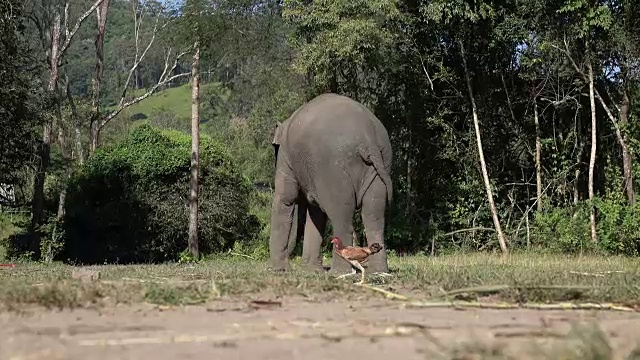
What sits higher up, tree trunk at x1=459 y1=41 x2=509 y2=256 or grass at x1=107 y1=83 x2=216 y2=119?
grass at x1=107 y1=83 x2=216 y2=119

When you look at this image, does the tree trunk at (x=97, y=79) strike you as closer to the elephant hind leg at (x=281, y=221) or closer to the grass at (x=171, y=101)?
the elephant hind leg at (x=281, y=221)

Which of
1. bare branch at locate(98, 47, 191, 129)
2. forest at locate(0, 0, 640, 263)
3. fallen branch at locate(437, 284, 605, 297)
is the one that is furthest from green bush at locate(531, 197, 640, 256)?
bare branch at locate(98, 47, 191, 129)

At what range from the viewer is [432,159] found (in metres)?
27.5

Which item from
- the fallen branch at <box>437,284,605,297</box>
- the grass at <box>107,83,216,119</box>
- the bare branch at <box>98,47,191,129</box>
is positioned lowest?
the fallen branch at <box>437,284,605,297</box>

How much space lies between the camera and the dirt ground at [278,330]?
533 centimetres

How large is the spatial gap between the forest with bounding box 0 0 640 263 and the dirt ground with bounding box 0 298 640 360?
1666 centimetres

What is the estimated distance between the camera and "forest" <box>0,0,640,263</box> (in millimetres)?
23562

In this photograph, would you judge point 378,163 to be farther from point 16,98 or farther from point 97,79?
point 97,79

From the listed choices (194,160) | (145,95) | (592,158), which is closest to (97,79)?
(145,95)

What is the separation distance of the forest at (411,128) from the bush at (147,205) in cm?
6

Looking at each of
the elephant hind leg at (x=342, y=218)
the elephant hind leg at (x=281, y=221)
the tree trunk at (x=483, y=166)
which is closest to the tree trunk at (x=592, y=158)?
the tree trunk at (x=483, y=166)

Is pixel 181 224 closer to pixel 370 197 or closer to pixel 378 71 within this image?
pixel 378 71

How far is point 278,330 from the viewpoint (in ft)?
20.1

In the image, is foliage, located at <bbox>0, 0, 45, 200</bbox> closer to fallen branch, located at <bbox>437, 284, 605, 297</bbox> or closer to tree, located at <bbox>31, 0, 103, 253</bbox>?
tree, located at <bbox>31, 0, 103, 253</bbox>
